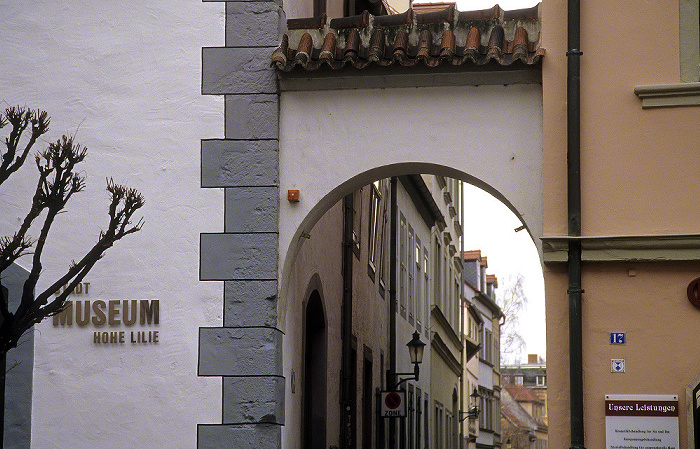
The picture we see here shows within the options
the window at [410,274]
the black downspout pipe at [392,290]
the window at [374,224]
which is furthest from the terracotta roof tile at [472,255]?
the window at [374,224]

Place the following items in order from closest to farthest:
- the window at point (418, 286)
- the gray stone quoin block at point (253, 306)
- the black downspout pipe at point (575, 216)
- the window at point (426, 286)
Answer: the black downspout pipe at point (575, 216)
the gray stone quoin block at point (253, 306)
the window at point (418, 286)
the window at point (426, 286)

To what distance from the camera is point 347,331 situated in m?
14.9

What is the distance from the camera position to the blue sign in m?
8.56

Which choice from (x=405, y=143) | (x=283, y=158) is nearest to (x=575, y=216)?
(x=405, y=143)

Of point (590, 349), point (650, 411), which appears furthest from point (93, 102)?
point (650, 411)

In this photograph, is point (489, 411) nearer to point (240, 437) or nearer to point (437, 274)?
point (437, 274)

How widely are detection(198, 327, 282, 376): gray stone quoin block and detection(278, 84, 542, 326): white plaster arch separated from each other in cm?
31

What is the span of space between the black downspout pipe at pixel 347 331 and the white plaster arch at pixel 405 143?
5.33 metres

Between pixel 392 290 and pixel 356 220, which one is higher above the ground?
pixel 356 220

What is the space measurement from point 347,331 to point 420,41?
6.45m

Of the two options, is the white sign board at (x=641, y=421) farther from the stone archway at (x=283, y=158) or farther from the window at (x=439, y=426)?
the window at (x=439, y=426)

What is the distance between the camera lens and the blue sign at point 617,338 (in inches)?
337

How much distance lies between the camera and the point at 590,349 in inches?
338

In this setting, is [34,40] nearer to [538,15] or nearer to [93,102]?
[93,102]
